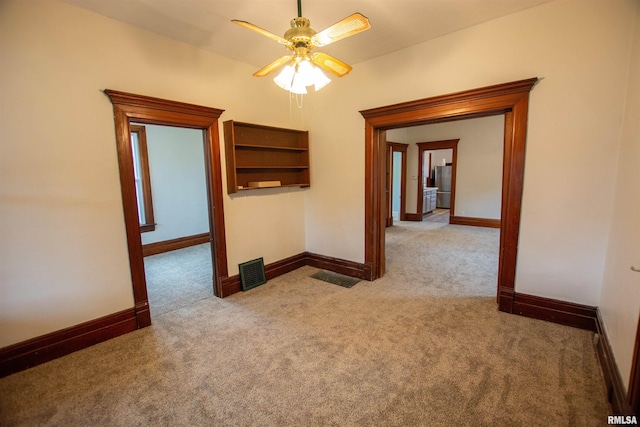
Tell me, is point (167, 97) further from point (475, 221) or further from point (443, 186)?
point (443, 186)

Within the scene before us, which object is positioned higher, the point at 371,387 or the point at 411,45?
the point at 411,45

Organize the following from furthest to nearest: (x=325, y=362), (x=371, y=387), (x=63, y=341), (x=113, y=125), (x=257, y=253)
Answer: (x=257, y=253) → (x=113, y=125) → (x=63, y=341) → (x=325, y=362) → (x=371, y=387)

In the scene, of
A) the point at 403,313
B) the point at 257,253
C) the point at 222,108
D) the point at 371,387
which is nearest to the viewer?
the point at 371,387

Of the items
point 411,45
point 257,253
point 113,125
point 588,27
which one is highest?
point 411,45

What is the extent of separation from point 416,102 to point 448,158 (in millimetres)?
9497

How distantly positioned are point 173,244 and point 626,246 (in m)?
6.14

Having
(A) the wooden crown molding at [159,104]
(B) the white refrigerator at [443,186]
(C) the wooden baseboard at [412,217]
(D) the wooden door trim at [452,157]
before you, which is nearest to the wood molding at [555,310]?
(A) the wooden crown molding at [159,104]

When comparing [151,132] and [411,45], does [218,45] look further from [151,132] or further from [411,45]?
[151,132]

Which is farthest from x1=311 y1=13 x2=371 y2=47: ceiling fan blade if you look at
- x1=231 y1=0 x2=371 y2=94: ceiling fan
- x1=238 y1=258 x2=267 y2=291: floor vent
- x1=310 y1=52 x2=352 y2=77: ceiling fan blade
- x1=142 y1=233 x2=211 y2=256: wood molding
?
x1=142 y1=233 x2=211 y2=256: wood molding

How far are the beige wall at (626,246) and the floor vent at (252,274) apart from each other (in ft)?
10.6

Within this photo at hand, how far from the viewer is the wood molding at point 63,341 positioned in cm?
208

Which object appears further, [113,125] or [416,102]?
[416,102]

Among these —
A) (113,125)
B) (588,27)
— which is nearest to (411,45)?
(588,27)

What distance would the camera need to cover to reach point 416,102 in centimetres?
305
